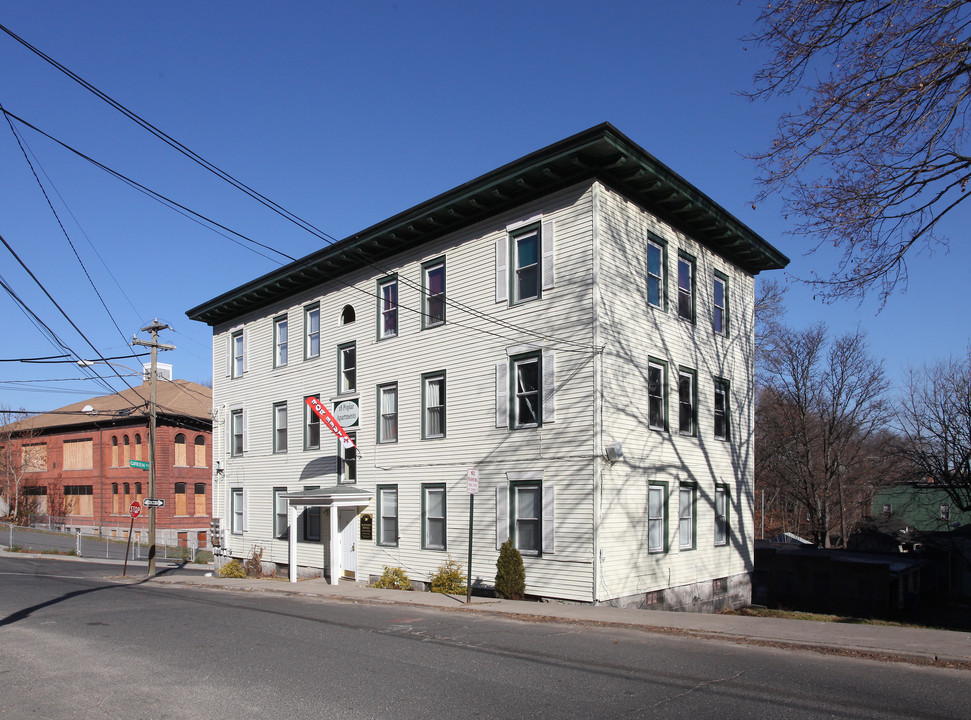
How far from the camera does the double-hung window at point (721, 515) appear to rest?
22.2 metres

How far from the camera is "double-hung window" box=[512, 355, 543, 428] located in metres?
18.9

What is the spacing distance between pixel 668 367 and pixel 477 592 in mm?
7569

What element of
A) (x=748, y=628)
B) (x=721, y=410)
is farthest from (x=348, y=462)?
(x=748, y=628)

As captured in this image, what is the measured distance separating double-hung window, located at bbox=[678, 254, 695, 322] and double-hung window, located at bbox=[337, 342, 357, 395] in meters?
10.3

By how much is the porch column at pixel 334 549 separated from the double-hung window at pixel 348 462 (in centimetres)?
112

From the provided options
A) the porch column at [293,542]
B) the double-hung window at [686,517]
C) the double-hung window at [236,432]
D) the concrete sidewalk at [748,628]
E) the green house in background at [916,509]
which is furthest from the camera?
the green house in background at [916,509]

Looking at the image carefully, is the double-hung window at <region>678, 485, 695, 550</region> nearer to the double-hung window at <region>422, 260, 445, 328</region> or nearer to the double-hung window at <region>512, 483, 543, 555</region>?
the double-hung window at <region>512, 483, 543, 555</region>

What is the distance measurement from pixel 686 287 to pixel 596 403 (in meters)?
5.83

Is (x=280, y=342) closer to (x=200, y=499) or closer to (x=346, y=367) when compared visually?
(x=346, y=367)

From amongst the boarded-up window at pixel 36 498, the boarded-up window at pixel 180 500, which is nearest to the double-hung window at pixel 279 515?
the boarded-up window at pixel 180 500

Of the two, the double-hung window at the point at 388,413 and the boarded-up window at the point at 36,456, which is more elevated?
the double-hung window at the point at 388,413

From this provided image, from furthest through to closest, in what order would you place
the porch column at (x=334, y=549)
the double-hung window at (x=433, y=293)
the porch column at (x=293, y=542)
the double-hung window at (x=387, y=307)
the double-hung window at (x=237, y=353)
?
the double-hung window at (x=237, y=353)
the porch column at (x=293, y=542)
the double-hung window at (x=387, y=307)
the porch column at (x=334, y=549)
the double-hung window at (x=433, y=293)

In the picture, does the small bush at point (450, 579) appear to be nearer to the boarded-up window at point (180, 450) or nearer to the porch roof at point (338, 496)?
the porch roof at point (338, 496)

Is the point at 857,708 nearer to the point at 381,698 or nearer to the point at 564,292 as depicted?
the point at 381,698
